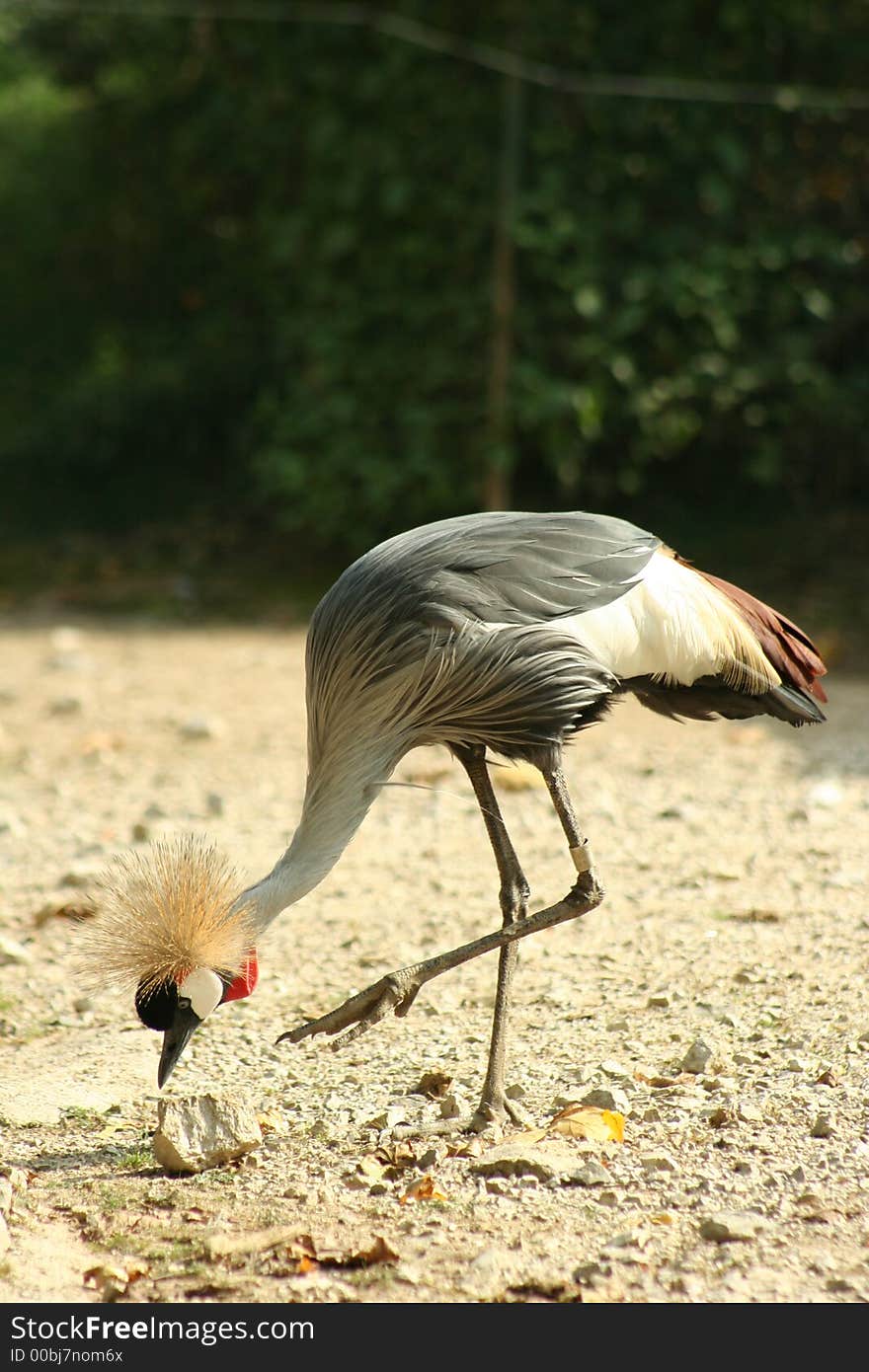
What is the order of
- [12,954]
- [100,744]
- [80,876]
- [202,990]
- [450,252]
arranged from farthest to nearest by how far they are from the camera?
[450,252] < [100,744] < [80,876] < [12,954] < [202,990]

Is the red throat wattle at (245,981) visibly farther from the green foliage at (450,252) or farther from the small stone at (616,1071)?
the green foliage at (450,252)

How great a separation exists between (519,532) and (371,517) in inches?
224

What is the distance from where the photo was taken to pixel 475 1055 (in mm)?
3686

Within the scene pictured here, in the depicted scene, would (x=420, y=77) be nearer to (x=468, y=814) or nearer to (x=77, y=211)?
(x=77, y=211)

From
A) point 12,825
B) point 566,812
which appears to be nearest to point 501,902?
point 566,812

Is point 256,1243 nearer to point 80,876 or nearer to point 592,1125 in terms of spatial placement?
point 592,1125

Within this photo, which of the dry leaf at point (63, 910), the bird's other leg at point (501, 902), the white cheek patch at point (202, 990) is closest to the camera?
the white cheek patch at point (202, 990)

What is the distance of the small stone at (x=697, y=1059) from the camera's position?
349 cm

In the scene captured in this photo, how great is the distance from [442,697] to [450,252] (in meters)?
5.92

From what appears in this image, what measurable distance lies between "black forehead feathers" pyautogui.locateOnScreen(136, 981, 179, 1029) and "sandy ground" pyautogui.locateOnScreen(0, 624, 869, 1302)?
302 mm

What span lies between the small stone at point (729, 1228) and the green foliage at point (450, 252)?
5839 mm

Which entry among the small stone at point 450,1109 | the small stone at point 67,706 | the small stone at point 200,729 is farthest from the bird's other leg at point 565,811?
the small stone at point 67,706

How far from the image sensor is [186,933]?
3092mm

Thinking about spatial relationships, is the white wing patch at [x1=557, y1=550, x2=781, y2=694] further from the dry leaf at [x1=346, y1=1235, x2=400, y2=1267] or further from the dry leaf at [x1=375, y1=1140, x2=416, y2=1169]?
the dry leaf at [x1=346, y1=1235, x2=400, y2=1267]
